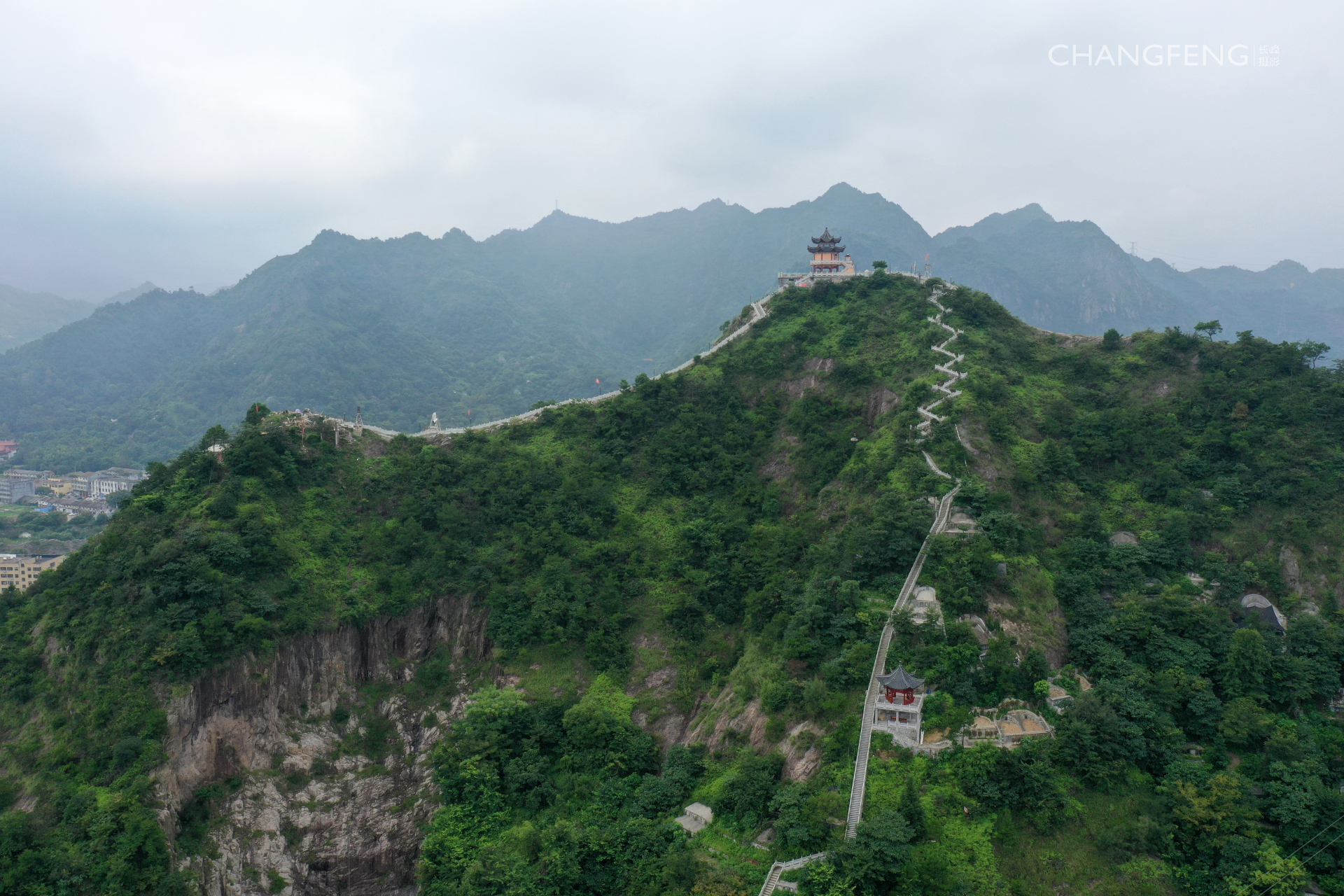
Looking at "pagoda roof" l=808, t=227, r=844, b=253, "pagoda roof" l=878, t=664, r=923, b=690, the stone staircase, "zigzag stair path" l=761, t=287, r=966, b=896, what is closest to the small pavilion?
"pagoda roof" l=878, t=664, r=923, b=690

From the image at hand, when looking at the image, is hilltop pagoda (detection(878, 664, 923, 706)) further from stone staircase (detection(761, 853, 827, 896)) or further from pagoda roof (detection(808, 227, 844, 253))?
pagoda roof (detection(808, 227, 844, 253))

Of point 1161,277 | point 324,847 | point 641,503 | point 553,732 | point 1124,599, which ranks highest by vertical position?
point 1161,277

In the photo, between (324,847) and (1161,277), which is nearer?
(324,847)

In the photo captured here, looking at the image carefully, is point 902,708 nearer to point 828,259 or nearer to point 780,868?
point 780,868

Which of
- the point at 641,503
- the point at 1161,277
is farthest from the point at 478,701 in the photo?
the point at 1161,277

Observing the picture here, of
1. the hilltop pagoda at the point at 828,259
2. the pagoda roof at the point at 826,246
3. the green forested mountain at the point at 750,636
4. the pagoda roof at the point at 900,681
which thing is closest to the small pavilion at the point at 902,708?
the pagoda roof at the point at 900,681

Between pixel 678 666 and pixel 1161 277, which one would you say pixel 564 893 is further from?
pixel 1161 277
